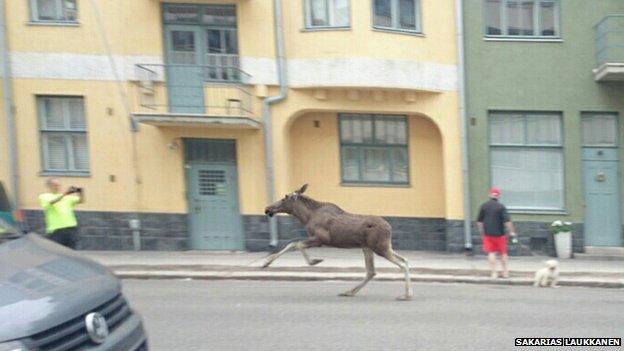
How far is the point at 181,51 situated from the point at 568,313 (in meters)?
9.62

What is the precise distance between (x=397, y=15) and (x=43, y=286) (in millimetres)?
10935

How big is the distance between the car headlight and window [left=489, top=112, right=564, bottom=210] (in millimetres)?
11672

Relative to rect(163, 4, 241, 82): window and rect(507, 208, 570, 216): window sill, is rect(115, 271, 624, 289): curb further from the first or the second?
rect(163, 4, 241, 82): window

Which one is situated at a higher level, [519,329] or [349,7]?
[349,7]

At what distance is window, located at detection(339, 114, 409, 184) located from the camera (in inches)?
520

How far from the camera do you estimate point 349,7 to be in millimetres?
12062

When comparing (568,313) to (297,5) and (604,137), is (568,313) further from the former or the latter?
(297,5)

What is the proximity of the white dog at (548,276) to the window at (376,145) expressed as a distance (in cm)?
426

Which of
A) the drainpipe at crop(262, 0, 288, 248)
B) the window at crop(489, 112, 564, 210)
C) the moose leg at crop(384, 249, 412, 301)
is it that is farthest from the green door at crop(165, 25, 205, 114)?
the window at crop(489, 112, 564, 210)

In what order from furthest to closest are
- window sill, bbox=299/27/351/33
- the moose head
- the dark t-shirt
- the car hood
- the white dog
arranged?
1. window sill, bbox=299/27/351/33
2. the dark t-shirt
3. the white dog
4. the moose head
5. the car hood

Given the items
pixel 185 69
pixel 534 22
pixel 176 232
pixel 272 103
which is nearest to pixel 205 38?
pixel 185 69

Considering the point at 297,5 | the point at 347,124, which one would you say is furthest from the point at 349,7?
the point at 347,124

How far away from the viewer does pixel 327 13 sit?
40.3 ft

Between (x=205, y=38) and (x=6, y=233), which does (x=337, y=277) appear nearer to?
(x=205, y=38)
